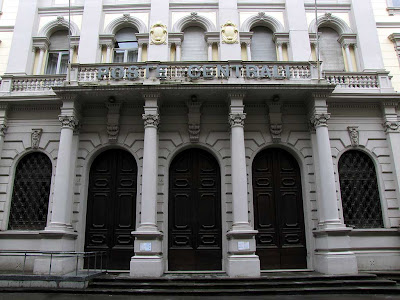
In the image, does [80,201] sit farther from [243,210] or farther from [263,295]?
[263,295]

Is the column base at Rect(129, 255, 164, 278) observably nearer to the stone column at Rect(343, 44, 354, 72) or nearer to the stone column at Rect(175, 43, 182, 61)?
the stone column at Rect(175, 43, 182, 61)

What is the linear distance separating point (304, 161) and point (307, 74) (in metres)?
4.01

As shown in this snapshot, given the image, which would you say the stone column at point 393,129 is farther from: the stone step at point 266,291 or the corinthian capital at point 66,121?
the corinthian capital at point 66,121

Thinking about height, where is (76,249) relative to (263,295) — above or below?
above

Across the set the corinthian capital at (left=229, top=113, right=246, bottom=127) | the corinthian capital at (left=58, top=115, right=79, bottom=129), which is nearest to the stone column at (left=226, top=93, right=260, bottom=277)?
the corinthian capital at (left=229, top=113, right=246, bottom=127)

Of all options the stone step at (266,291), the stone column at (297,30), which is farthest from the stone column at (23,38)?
the stone column at (297,30)

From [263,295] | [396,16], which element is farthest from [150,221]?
[396,16]

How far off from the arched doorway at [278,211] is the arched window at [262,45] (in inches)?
208

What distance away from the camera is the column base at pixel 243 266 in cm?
1245

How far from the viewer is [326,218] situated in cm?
1356

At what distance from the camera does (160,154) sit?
1528cm

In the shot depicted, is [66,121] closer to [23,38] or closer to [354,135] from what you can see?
[23,38]

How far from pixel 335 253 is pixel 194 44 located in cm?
1230

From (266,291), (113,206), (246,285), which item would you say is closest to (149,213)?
(113,206)
